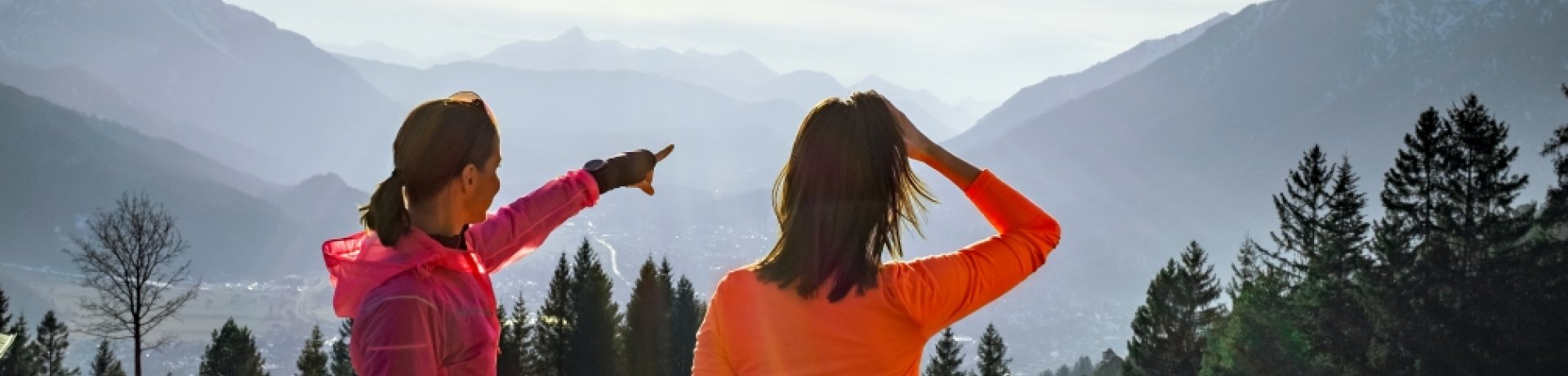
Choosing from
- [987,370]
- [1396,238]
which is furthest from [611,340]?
[1396,238]

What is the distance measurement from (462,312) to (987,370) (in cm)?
4442

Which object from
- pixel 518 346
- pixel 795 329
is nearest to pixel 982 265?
pixel 795 329

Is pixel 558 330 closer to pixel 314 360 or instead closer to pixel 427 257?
pixel 314 360

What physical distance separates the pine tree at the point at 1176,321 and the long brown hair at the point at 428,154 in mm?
42562

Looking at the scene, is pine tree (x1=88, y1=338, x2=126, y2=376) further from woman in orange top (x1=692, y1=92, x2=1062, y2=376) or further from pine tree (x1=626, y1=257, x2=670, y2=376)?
woman in orange top (x1=692, y1=92, x2=1062, y2=376)

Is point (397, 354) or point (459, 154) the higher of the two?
point (459, 154)

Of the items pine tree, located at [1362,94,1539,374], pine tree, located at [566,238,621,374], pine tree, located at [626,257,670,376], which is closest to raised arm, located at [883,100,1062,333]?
pine tree, located at [1362,94,1539,374]

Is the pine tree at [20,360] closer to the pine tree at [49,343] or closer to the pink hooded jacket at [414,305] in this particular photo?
the pine tree at [49,343]

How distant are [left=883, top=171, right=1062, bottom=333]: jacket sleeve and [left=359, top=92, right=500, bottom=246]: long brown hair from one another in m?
1.01

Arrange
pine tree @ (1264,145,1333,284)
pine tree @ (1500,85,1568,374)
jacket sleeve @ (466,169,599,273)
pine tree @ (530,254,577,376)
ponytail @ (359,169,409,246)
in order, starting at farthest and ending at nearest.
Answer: pine tree @ (530,254,577,376) < pine tree @ (1264,145,1333,284) < pine tree @ (1500,85,1568,374) < jacket sleeve @ (466,169,599,273) < ponytail @ (359,169,409,246)

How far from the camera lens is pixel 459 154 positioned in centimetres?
252

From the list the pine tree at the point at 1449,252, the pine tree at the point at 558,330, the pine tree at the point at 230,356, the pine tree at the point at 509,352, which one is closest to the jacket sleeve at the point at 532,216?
the pine tree at the point at 1449,252

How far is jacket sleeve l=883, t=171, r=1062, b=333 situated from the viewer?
2764 mm

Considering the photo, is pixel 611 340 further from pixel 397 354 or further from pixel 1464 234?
pixel 397 354
